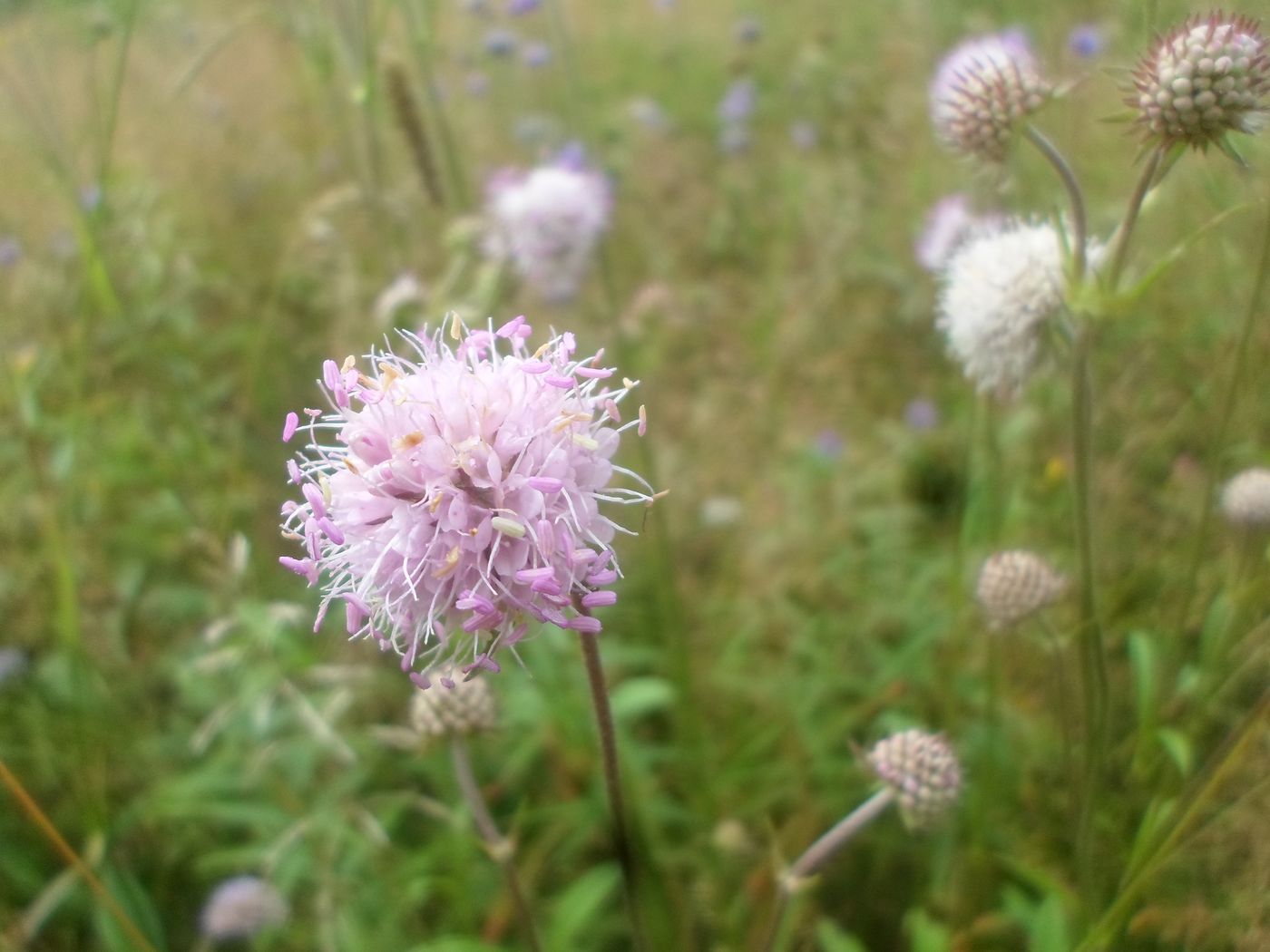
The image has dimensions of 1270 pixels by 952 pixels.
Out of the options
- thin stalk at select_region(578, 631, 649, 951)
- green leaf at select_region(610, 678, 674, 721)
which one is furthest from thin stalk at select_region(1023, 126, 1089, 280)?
green leaf at select_region(610, 678, 674, 721)

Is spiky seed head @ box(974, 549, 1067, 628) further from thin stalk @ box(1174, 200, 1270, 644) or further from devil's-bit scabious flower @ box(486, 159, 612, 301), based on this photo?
devil's-bit scabious flower @ box(486, 159, 612, 301)

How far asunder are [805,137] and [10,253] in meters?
4.30

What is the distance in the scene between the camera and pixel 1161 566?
285 cm

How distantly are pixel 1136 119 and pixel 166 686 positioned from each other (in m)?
3.44

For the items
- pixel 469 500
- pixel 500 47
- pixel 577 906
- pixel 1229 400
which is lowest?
pixel 577 906

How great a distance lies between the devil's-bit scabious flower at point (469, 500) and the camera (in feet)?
4.25

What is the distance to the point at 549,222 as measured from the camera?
11.9 feet

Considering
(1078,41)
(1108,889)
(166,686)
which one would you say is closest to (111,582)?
(166,686)

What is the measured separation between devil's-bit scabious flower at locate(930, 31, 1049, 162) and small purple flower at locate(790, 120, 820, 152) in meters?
3.84

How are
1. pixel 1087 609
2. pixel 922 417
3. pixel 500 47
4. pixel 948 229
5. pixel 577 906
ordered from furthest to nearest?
pixel 500 47, pixel 922 417, pixel 948 229, pixel 577 906, pixel 1087 609

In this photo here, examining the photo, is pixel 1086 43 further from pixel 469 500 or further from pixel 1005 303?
pixel 469 500

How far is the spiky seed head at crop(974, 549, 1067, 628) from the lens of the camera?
1.98m

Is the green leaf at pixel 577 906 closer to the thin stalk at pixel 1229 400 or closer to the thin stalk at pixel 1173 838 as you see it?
the thin stalk at pixel 1173 838

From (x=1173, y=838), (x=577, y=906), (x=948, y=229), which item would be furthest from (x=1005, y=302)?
(x=577, y=906)
